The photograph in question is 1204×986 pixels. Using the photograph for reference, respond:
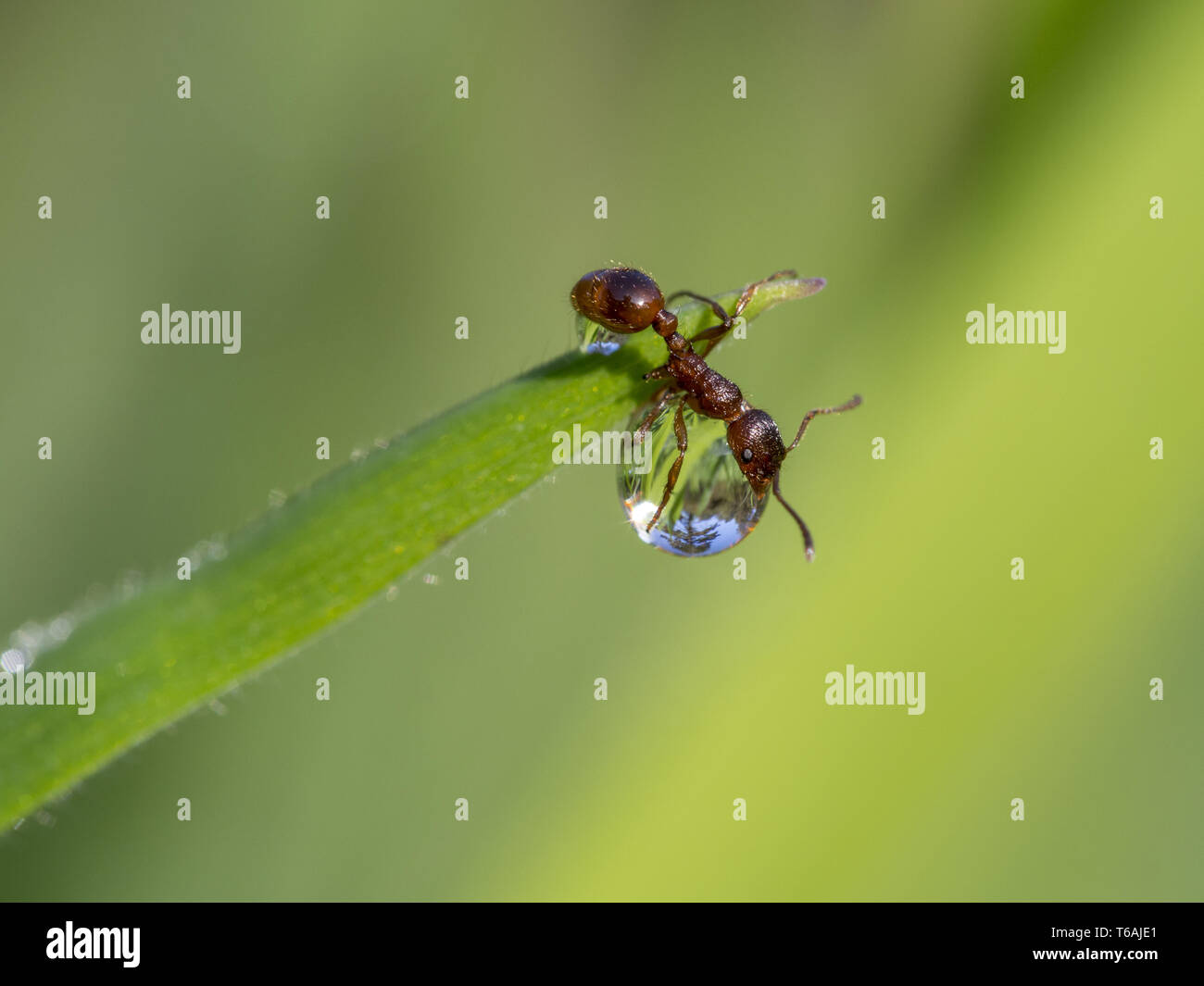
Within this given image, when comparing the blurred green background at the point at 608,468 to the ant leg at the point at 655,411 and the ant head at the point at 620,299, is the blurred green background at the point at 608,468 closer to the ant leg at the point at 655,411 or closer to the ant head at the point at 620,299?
the ant head at the point at 620,299

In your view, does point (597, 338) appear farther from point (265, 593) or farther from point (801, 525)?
point (265, 593)

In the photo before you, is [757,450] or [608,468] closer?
[757,450]

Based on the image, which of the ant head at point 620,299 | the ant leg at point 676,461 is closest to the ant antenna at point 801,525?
the ant leg at point 676,461

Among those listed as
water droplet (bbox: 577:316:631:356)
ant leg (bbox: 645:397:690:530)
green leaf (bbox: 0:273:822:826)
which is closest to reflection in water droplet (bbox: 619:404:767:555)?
ant leg (bbox: 645:397:690:530)

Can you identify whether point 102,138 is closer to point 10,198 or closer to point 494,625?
point 10,198

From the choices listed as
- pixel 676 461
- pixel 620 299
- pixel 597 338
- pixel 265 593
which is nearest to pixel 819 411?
pixel 676 461
